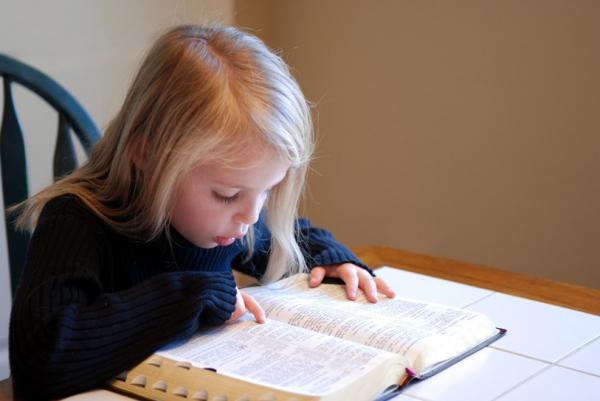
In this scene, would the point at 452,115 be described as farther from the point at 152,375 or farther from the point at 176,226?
Answer: the point at 152,375

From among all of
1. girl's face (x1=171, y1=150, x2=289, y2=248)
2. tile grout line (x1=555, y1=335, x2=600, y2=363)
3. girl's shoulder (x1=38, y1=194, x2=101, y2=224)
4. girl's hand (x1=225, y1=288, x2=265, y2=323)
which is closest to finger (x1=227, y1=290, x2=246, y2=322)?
girl's hand (x1=225, y1=288, x2=265, y2=323)

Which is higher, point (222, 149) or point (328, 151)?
point (222, 149)

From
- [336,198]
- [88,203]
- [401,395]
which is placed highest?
[88,203]

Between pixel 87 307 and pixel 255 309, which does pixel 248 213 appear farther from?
pixel 87 307

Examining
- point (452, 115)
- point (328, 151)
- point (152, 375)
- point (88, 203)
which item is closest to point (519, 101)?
point (452, 115)

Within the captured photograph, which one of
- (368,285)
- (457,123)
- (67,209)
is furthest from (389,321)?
(457,123)

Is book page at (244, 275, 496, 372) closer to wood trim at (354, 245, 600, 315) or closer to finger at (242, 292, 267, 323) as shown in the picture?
finger at (242, 292, 267, 323)

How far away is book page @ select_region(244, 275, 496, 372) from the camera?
959 millimetres

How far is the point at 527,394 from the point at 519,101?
1190 millimetres

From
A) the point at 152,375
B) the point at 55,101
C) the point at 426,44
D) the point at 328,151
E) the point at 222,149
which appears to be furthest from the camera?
the point at 328,151

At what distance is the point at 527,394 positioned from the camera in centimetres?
89

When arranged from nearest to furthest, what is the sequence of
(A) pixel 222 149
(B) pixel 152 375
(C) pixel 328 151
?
1. (B) pixel 152 375
2. (A) pixel 222 149
3. (C) pixel 328 151

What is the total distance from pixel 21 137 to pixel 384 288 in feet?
2.00

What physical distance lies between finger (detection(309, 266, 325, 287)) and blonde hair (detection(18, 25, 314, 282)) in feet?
0.55
